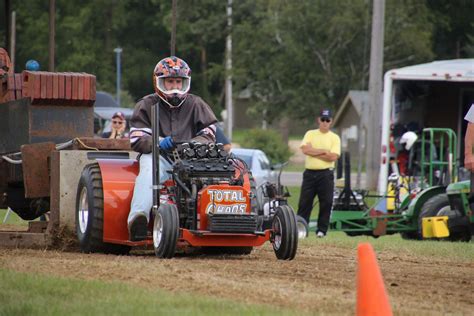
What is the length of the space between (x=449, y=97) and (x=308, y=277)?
596 inches

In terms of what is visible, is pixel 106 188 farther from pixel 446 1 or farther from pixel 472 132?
pixel 446 1

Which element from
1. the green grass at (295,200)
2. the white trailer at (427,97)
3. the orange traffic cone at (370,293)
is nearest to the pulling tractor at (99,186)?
the orange traffic cone at (370,293)

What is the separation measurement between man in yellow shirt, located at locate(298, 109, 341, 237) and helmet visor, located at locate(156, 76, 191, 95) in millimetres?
7393

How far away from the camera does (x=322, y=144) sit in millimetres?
19891

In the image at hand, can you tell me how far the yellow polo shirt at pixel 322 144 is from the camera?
1988 cm

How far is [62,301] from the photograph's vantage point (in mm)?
8812

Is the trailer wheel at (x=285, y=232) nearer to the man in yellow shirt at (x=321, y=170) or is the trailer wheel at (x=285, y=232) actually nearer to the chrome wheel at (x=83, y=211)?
the chrome wheel at (x=83, y=211)

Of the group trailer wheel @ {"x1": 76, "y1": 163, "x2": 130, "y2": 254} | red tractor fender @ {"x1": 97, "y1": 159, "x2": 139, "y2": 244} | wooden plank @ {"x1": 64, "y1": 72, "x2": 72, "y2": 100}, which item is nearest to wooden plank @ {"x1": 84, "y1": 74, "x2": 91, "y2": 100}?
wooden plank @ {"x1": 64, "y1": 72, "x2": 72, "y2": 100}

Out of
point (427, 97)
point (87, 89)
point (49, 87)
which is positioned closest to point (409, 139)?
point (427, 97)

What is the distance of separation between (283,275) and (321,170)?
9.63 metres

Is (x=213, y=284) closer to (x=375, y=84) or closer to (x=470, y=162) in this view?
(x=470, y=162)

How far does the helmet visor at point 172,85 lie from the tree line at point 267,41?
118 feet

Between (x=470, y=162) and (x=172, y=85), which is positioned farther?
(x=470, y=162)

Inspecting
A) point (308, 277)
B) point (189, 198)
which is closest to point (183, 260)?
point (189, 198)
